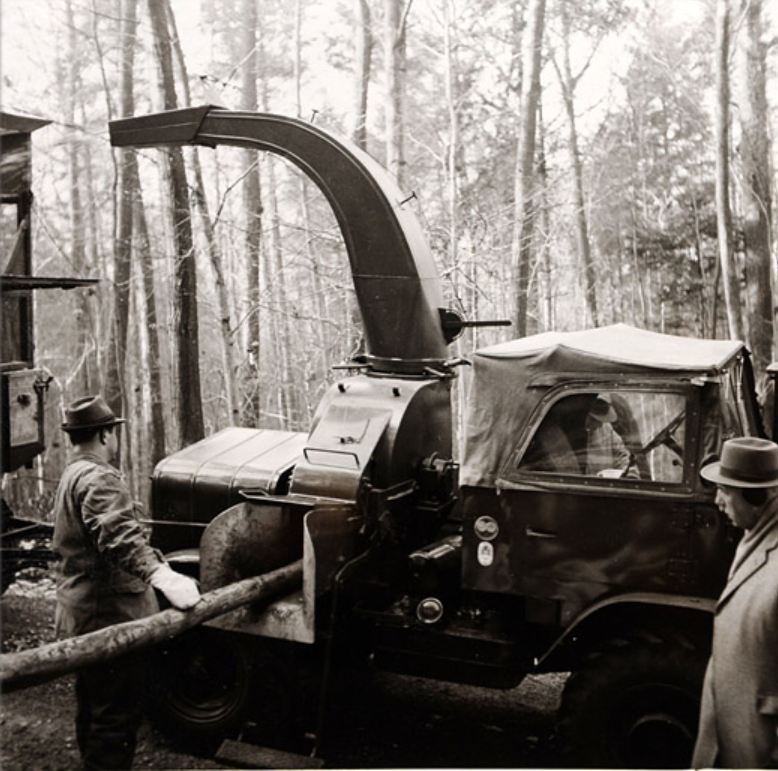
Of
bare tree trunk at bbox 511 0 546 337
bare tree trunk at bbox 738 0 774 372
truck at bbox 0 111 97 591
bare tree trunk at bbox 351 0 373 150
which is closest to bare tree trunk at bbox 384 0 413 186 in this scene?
bare tree trunk at bbox 351 0 373 150

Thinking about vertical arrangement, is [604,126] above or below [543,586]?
above

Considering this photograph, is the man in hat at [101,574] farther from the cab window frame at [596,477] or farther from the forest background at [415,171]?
the forest background at [415,171]

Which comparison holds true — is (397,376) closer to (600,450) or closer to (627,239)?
(600,450)

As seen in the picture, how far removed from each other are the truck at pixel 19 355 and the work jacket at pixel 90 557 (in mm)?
2581

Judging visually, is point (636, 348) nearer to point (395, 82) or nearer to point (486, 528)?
point (486, 528)

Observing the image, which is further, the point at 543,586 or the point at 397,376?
the point at 397,376

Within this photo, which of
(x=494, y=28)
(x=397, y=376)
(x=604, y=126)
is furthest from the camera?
(x=604, y=126)

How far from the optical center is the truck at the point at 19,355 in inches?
277

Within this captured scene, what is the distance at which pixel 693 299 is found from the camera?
1499 cm

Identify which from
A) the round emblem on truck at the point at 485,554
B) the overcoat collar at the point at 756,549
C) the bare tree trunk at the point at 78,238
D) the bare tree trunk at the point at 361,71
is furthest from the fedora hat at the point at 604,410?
the bare tree trunk at the point at 78,238

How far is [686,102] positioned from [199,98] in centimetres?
864

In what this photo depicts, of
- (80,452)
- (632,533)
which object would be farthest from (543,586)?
(80,452)

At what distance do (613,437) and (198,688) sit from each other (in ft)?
9.83

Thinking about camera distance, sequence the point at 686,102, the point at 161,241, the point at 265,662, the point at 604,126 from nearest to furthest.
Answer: the point at 265,662
the point at 686,102
the point at 604,126
the point at 161,241
